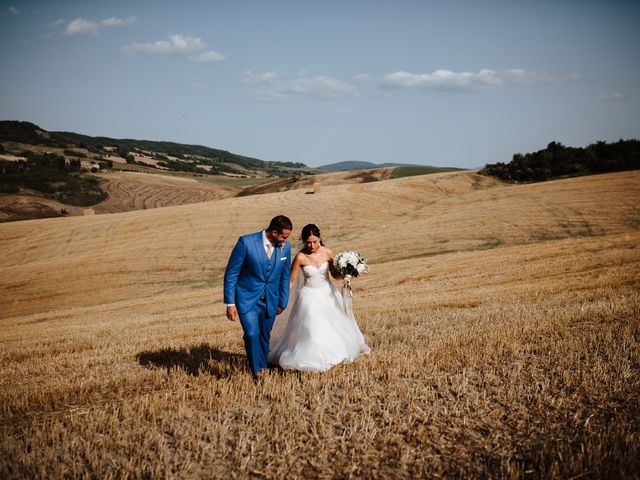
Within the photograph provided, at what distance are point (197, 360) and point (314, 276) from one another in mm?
2855

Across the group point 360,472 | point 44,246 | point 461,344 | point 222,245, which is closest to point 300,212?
point 222,245

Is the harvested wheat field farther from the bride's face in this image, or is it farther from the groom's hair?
the groom's hair

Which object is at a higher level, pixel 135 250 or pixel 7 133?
pixel 7 133

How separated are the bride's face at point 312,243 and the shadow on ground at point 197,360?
7.39 ft

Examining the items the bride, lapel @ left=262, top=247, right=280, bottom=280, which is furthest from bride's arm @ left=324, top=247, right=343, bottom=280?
lapel @ left=262, top=247, right=280, bottom=280

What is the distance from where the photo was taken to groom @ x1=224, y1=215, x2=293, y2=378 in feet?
18.6

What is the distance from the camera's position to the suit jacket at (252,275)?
5.69 metres

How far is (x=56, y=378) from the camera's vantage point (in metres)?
6.61

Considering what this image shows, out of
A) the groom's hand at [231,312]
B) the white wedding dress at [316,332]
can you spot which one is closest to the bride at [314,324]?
the white wedding dress at [316,332]

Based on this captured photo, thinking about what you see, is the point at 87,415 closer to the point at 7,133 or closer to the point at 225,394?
the point at 225,394

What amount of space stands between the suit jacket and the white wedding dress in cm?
60

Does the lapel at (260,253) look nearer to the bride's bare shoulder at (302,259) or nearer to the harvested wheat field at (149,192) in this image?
the bride's bare shoulder at (302,259)

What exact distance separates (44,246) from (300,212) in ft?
79.0

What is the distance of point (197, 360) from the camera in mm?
7309
